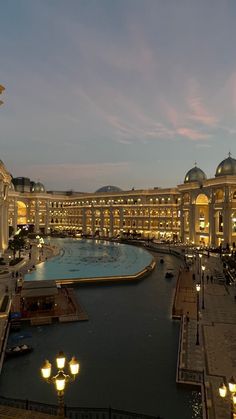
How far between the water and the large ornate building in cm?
5023

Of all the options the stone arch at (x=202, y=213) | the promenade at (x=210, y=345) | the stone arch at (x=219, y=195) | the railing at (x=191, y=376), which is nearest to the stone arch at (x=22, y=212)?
the stone arch at (x=202, y=213)

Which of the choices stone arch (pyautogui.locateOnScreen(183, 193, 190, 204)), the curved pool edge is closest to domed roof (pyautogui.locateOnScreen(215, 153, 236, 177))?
stone arch (pyautogui.locateOnScreen(183, 193, 190, 204))

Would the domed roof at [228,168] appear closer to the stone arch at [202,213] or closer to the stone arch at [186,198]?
the stone arch at [202,213]

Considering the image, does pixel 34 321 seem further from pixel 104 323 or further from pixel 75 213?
pixel 75 213

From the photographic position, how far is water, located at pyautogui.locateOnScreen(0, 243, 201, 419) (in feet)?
65.5

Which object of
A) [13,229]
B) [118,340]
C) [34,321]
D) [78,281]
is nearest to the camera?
[118,340]

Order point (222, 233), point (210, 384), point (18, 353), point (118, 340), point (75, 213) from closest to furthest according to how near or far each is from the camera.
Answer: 1. point (210, 384)
2. point (18, 353)
3. point (118, 340)
4. point (222, 233)
5. point (75, 213)

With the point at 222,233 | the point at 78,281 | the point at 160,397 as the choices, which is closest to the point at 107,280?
the point at 78,281

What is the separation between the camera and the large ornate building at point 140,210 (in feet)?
284

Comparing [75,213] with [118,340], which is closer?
[118,340]

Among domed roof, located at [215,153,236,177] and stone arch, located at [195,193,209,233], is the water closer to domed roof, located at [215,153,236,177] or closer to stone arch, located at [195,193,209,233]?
domed roof, located at [215,153,236,177]

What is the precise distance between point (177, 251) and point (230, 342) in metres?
62.2

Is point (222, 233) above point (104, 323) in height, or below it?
above

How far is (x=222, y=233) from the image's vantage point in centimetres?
8781
